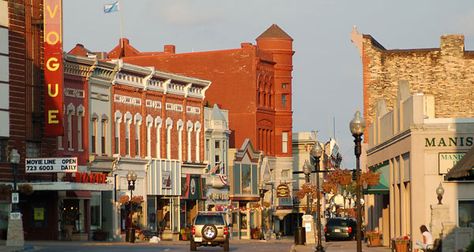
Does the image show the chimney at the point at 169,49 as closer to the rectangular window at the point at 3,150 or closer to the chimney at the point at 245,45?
the chimney at the point at 245,45

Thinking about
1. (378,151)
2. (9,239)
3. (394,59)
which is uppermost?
(394,59)

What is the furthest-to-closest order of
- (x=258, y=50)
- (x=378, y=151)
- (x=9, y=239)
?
(x=258, y=50)
(x=378, y=151)
(x=9, y=239)

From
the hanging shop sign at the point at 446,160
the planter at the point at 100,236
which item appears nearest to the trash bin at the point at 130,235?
the planter at the point at 100,236

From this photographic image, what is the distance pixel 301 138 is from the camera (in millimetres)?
126500

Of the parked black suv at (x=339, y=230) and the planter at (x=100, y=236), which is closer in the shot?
the parked black suv at (x=339, y=230)

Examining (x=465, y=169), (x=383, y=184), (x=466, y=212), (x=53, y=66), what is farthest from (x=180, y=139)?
(x=465, y=169)

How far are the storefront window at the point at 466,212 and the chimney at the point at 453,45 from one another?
70.4 feet

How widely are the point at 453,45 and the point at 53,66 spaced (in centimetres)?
2348

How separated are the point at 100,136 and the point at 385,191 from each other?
29545 millimetres

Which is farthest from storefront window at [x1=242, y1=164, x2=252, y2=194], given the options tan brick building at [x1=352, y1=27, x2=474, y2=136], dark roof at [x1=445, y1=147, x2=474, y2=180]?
A: dark roof at [x1=445, y1=147, x2=474, y2=180]

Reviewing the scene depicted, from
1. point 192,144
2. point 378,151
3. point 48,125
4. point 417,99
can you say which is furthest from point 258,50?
point 417,99

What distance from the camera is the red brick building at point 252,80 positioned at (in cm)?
10925

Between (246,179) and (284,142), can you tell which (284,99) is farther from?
(246,179)

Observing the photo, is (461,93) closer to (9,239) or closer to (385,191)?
(385,191)
